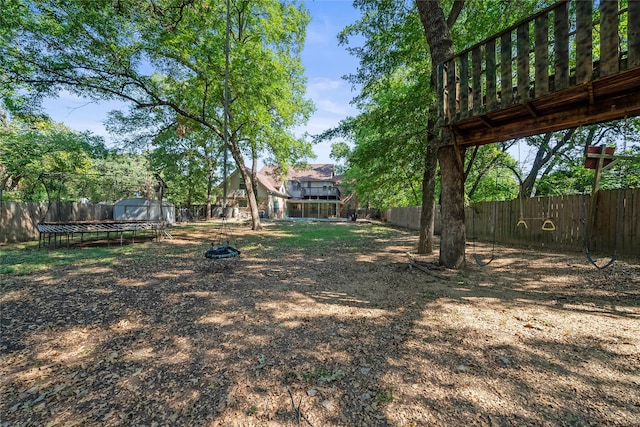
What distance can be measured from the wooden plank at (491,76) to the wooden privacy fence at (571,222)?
8.98 ft

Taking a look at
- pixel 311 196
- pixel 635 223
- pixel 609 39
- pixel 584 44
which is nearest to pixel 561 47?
pixel 584 44

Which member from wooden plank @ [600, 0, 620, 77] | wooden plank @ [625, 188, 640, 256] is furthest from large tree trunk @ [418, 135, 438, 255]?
wooden plank @ [625, 188, 640, 256]

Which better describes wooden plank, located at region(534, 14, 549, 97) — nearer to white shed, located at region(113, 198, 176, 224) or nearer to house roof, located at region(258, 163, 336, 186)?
white shed, located at region(113, 198, 176, 224)

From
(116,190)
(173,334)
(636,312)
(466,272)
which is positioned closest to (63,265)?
(173,334)

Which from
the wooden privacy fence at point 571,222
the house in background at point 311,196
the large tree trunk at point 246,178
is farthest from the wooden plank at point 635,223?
the house in background at point 311,196

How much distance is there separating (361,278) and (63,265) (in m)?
7.24

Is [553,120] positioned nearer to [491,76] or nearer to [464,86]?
[491,76]

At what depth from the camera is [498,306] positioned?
13.0 ft

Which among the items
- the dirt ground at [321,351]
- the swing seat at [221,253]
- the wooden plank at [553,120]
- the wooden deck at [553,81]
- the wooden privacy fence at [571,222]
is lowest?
the dirt ground at [321,351]

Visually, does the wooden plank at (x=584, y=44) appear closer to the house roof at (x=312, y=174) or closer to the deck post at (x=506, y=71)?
the deck post at (x=506, y=71)

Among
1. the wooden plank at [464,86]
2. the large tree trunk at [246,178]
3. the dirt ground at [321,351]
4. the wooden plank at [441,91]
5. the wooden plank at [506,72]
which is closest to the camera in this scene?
the dirt ground at [321,351]

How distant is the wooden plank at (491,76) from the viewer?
456 centimetres

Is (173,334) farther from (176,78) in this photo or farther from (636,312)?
(176,78)

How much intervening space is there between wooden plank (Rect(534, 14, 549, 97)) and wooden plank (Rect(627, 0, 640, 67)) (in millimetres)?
806
